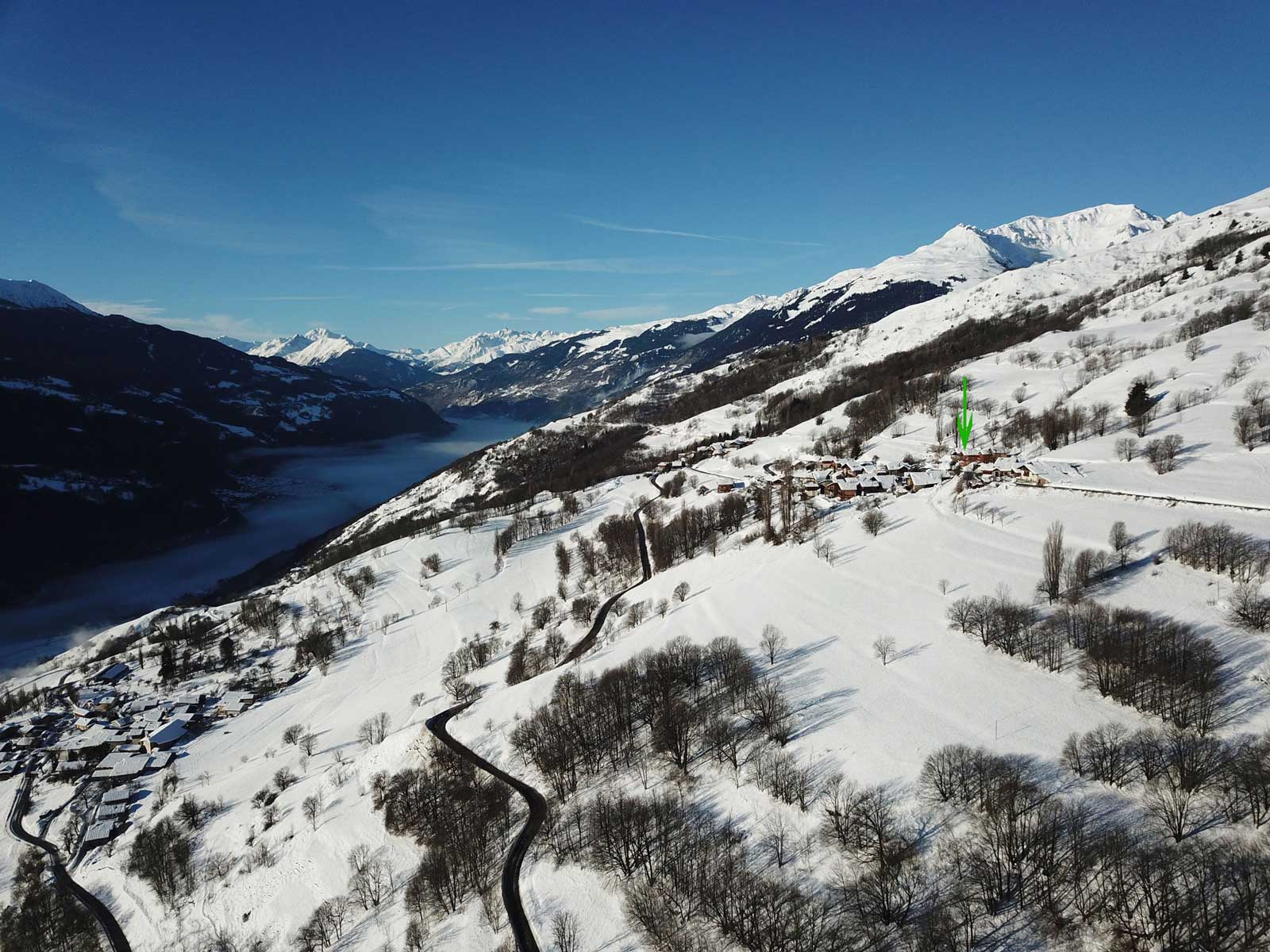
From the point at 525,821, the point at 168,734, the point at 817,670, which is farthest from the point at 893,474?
the point at 168,734

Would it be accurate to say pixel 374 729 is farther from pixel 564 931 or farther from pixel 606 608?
pixel 564 931

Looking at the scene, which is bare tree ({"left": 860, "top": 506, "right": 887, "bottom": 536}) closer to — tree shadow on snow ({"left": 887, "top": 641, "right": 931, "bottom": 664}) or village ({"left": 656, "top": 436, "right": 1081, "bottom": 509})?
village ({"left": 656, "top": 436, "right": 1081, "bottom": 509})

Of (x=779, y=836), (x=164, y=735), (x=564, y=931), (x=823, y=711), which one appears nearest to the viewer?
(x=564, y=931)

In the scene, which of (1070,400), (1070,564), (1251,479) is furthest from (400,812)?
(1070,400)

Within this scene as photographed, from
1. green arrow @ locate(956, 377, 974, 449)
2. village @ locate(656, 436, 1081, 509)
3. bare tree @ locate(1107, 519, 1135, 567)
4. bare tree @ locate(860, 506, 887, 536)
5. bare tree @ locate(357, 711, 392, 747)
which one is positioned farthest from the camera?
green arrow @ locate(956, 377, 974, 449)

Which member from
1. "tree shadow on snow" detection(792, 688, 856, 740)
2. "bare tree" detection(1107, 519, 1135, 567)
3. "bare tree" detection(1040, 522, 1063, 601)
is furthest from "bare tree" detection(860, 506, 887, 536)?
"tree shadow on snow" detection(792, 688, 856, 740)

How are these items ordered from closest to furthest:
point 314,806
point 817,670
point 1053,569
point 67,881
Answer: point 817,670 → point 1053,569 → point 314,806 → point 67,881
